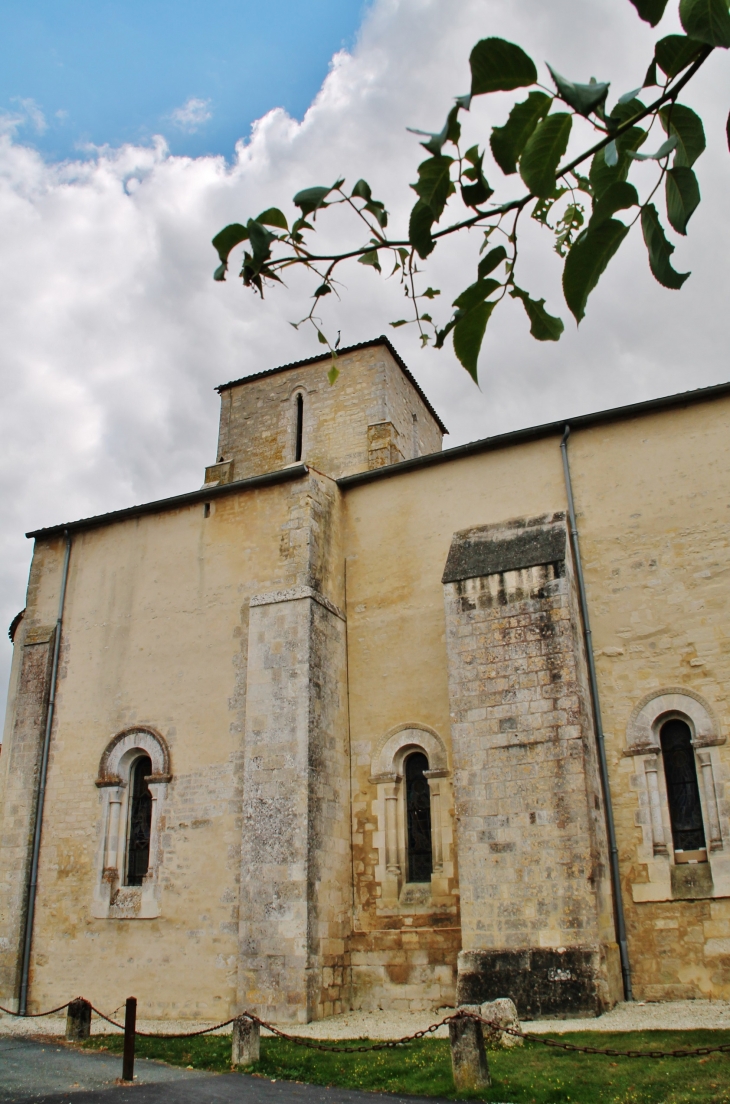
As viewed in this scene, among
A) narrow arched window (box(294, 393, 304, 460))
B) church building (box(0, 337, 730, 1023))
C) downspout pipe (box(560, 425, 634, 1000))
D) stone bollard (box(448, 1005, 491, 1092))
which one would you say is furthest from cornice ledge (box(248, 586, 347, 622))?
stone bollard (box(448, 1005, 491, 1092))

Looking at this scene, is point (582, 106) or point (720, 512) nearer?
point (582, 106)

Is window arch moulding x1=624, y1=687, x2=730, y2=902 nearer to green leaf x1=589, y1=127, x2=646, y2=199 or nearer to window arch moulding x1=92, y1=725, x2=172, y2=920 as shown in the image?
window arch moulding x1=92, y1=725, x2=172, y2=920

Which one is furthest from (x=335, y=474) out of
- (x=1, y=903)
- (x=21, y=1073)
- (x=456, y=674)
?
(x=21, y=1073)

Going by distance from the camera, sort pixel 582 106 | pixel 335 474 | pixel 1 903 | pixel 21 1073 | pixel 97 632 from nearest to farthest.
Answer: pixel 582 106 < pixel 21 1073 < pixel 1 903 < pixel 97 632 < pixel 335 474

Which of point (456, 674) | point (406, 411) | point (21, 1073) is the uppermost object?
point (406, 411)

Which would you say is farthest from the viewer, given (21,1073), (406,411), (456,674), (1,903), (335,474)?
(406,411)

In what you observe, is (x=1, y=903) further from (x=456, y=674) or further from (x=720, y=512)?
(x=720, y=512)

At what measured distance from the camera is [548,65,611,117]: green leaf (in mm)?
1624

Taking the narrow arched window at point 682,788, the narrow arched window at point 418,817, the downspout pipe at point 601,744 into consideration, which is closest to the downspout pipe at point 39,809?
the narrow arched window at point 418,817

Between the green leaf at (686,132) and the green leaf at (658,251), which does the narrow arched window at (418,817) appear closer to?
the green leaf at (658,251)

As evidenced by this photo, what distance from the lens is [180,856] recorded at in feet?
41.9

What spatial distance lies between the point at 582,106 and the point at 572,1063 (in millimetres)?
7735

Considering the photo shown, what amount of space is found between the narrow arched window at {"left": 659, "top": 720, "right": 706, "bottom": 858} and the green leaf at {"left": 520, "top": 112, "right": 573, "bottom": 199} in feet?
34.3

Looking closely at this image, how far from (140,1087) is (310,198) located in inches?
326
